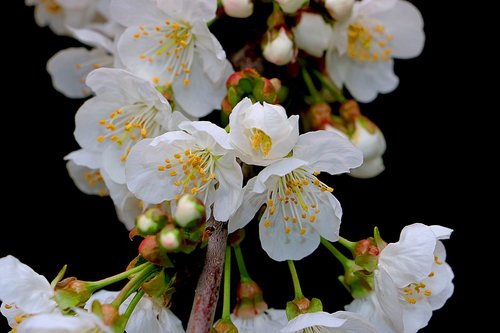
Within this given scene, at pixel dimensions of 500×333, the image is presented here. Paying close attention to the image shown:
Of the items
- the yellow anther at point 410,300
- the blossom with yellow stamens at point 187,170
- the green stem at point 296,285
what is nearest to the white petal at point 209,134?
the blossom with yellow stamens at point 187,170

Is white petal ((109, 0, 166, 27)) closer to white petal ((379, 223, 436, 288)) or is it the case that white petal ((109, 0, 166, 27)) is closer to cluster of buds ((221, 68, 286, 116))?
cluster of buds ((221, 68, 286, 116))

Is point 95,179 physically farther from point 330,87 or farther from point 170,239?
point 170,239

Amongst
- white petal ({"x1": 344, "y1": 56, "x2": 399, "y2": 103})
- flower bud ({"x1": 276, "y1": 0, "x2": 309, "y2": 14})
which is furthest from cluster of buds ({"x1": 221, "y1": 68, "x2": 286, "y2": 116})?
white petal ({"x1": 344, "y1": 56, "x2": 399, "y2": 103})

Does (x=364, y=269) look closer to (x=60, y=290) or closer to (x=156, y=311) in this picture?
(x=156, y=311)

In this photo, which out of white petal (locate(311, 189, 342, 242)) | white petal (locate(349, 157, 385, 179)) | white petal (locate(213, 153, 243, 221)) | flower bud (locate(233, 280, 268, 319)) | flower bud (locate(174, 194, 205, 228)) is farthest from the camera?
white petal (locate(349, 157, 385, 179))

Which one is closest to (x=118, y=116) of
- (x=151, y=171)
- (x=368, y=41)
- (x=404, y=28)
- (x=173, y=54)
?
(x=173, y=54)

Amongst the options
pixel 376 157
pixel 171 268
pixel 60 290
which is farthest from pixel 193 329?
pixel 376 157
